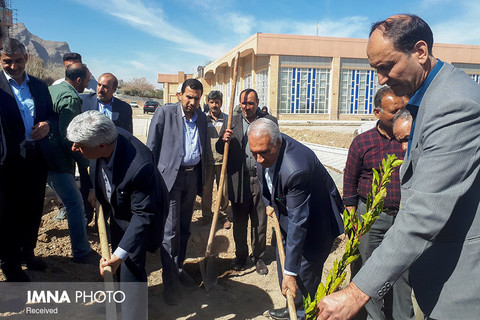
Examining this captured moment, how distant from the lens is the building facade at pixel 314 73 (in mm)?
23244

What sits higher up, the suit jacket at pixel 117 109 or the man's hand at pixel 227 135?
the suit jacket at pixel 117 109

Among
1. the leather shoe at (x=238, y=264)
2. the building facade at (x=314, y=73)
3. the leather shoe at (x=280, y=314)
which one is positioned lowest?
the leather shoe at (x=280, y=314)

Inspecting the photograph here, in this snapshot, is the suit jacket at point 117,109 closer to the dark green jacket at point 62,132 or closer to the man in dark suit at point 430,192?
the dark green jacket at point 62,132

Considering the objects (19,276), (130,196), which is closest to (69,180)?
(19,276)

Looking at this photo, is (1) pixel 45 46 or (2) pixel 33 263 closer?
(2) pixel 33 263

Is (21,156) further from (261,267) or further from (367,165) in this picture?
(367,165)

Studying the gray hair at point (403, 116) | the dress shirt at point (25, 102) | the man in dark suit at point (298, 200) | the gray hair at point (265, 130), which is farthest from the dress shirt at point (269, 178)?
the dress shirt at point (25, 102)

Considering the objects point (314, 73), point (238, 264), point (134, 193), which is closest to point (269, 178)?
point (134, 193)

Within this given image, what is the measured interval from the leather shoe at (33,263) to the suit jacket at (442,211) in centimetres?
337

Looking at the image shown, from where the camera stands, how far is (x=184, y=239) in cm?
371

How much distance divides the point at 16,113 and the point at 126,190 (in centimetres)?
149

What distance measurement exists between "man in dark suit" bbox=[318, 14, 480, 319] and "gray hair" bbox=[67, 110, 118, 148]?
4.96 feet

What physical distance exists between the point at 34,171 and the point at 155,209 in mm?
1622

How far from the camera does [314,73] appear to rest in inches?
959
